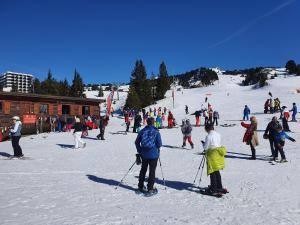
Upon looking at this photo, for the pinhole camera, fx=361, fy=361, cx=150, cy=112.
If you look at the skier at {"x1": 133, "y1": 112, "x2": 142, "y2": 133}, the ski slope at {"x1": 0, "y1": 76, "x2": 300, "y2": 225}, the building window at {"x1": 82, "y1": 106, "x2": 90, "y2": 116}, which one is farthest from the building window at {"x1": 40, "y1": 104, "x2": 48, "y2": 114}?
the ski slope at {"x1": 0, "y1": 76, "x2": 300, "y2": 225}

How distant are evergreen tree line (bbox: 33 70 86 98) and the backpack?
252 feet

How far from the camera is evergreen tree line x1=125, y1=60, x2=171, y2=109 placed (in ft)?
248

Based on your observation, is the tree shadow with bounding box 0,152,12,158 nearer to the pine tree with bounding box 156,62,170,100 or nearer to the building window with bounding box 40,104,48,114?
the building window with bounding box 40,104,48,114

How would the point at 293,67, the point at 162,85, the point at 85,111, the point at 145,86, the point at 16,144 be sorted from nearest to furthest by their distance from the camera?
the point at 16,144 → the point at 85,111 → the point at 145,86 → the point at 162,85 → the point at 293,67

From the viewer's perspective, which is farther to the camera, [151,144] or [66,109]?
[66,109]

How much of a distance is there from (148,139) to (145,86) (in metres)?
69.3

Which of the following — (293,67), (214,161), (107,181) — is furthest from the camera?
(293,67)

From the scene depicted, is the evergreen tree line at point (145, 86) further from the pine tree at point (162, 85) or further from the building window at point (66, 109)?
the building window at point (66, 109)

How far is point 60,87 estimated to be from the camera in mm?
89875

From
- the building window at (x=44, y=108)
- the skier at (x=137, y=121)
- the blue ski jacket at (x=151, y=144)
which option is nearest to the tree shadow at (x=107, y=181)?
the blue ski jacket at (x=151, y=144)

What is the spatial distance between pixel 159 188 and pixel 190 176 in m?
2.04

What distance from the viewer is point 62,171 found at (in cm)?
1241

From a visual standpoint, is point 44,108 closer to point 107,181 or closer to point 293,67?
point 107,181

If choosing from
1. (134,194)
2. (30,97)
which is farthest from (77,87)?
(134,194)
